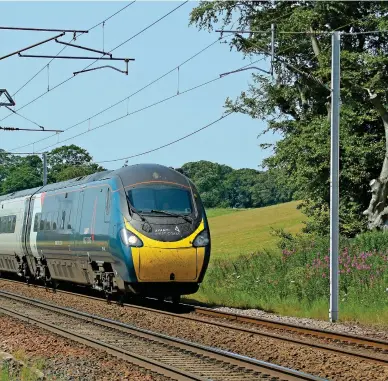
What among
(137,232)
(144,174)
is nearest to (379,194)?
(144,174)

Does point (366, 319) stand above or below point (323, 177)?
below

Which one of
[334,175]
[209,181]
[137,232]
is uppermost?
[209,181]

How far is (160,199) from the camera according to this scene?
20.2 m

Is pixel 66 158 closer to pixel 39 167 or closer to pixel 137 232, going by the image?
pixel 39 167

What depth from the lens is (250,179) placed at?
151125 mm

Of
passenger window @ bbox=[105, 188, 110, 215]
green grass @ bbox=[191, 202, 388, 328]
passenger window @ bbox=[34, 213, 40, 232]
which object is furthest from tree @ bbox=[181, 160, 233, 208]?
passenger window @ bbox=[105, 188, 110, 215]

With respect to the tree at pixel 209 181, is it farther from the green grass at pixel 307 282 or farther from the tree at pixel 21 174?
the green grass at pixel 307 282

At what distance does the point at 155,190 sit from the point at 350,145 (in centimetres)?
1625

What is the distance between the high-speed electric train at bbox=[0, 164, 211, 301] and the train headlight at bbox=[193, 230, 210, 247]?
0.9 inches

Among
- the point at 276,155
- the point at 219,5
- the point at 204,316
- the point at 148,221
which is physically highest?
the point at 219,5

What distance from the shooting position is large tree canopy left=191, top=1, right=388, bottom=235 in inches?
1361

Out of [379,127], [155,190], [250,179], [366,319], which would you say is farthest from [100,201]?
[250,179]

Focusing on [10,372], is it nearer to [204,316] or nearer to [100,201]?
[204,316]

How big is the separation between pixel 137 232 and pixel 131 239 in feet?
0.72
